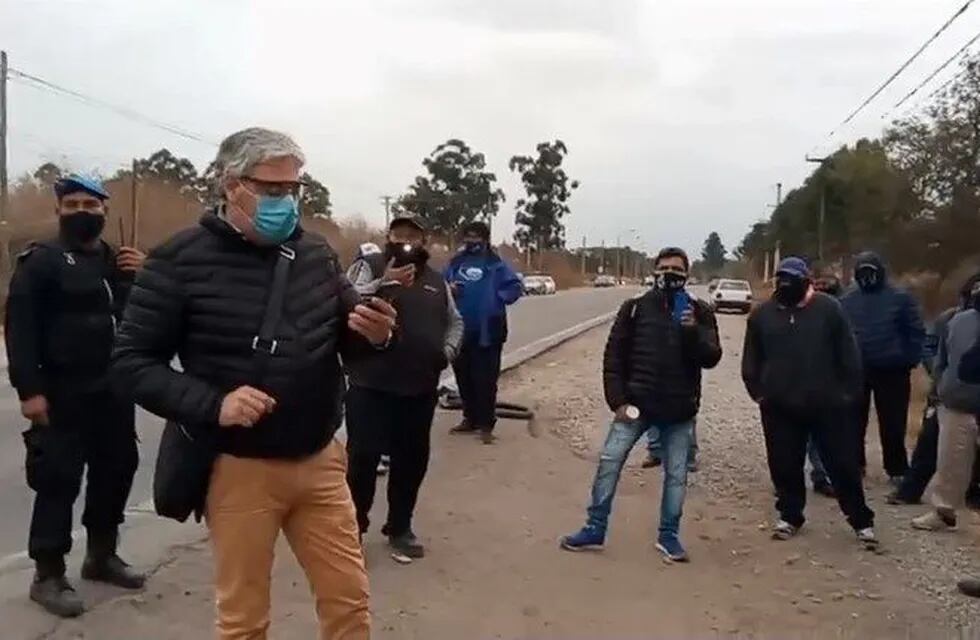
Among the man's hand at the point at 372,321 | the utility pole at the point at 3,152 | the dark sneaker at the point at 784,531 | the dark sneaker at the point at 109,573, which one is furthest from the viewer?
the utility pole at the point at 3,152

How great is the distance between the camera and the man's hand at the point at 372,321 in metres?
3.47

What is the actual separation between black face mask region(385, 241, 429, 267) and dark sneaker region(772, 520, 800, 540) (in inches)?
106

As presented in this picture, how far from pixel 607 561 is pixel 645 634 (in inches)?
46.9

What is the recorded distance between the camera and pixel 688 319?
633 cm

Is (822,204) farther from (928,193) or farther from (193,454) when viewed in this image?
(193,454)

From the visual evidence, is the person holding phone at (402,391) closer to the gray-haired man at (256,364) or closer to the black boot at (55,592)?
the black boot at (55,592)

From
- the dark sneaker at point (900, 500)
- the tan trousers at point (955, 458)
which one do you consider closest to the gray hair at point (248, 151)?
the tan trousers at point (955, 458)

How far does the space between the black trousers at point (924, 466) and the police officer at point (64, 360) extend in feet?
17.2

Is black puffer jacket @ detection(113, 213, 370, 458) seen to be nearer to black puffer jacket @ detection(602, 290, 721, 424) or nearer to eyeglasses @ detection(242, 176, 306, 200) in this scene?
eyeglasses @ detection(242, 176, 306, 200)

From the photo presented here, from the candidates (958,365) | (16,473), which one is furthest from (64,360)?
(958,365)

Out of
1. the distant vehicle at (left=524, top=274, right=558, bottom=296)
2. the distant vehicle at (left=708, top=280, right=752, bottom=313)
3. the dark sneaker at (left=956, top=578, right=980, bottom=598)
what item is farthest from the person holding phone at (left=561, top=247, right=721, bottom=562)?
the distant vehicle at (left=524, top=274, right=558, bottom=296)

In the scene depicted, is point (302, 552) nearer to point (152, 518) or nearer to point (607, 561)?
point (607, 561)

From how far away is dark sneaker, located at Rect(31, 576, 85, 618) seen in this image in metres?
4.98

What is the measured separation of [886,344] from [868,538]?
2221 millimetres
